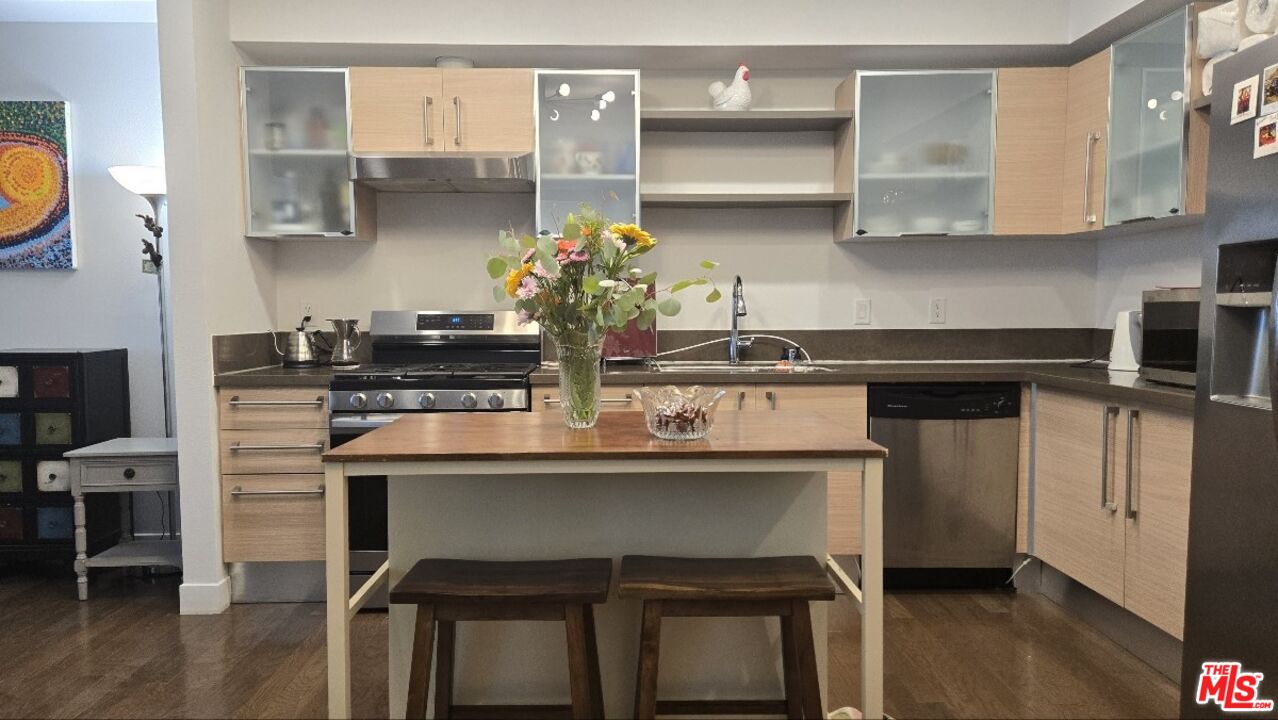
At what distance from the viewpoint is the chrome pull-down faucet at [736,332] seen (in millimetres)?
3631

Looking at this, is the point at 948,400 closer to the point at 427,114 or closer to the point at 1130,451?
the point at 1130,451

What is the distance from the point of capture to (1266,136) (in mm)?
1866

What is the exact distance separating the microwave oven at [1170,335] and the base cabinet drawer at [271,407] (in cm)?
297

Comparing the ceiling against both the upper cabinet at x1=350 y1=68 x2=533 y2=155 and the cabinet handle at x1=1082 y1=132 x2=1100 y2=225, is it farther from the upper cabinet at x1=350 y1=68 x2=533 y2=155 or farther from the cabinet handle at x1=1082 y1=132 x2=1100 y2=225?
the cabinet handle at x1=1082 y1=132 x2=1100 y2=225

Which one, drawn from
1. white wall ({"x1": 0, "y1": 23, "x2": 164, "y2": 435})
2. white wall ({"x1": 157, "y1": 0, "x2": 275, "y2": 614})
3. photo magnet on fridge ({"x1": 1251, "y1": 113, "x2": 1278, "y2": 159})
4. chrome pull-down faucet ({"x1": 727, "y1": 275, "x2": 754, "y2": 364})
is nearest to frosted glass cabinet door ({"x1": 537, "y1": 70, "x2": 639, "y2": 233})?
chrome pull-down faucet ({"x1": 727, "y1": 275, "x2": 754, "y2": 364})

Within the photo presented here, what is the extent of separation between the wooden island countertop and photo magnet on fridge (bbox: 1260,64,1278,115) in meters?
1.17

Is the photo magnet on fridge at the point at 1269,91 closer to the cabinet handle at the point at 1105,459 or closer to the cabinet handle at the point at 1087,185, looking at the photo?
the cabinet handle at the point at 1105,459

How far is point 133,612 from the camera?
3.17m

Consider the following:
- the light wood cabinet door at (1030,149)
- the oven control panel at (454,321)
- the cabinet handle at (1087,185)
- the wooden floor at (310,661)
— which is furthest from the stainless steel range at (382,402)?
the cabinet handle at (1087,185)

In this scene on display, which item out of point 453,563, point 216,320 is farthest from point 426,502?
point 216,320

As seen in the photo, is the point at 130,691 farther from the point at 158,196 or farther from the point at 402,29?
the point at 402,29

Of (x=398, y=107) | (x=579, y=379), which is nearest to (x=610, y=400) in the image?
(x=579, y=379)

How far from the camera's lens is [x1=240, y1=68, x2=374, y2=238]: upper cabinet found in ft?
11.2

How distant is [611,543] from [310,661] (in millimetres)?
1313
